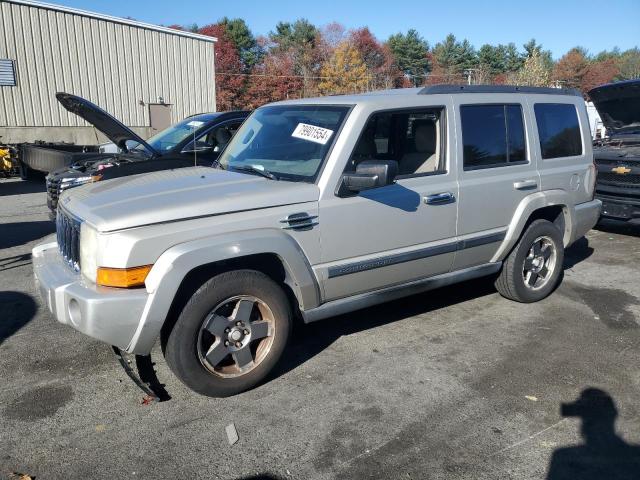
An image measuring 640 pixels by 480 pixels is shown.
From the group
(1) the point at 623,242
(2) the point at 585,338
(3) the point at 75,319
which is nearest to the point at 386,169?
(3) the point at 75,319

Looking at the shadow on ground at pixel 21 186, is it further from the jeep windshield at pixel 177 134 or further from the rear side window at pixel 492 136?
the rear side window at pixel 492 136

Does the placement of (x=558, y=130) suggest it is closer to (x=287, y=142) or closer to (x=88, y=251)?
(x=287, y=142)

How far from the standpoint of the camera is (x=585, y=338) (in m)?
4.56

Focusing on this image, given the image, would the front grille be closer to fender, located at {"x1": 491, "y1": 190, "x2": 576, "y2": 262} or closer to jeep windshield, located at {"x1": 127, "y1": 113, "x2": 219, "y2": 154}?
fender, located at {"x1": 491, "y1": 190, "x2": 576, "y2": 262}

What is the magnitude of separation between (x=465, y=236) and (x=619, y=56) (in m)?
92.5

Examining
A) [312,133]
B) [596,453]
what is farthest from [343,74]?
[596,453]

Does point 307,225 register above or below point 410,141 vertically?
below

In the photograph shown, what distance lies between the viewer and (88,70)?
20.9 m

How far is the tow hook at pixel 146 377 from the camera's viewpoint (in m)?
3.53

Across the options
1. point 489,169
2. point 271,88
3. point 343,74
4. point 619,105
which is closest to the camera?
point 489,169

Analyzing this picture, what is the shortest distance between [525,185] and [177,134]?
550 centimetres

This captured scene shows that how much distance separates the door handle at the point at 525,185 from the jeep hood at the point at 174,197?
6.85 feet

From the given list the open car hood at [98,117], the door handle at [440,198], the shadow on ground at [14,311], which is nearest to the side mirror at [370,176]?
the door handle at [440,198]

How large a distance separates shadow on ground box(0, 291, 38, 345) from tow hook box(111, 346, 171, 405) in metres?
1.22
